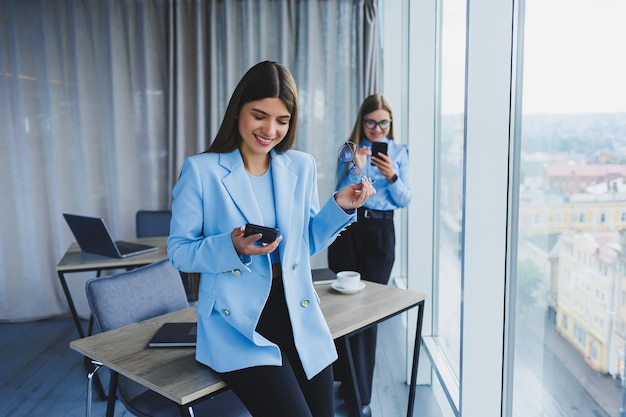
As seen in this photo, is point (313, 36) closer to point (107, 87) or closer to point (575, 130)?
point (107, 87)

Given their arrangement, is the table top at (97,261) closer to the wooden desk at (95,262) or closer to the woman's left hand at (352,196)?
the wooden desk at (95,262)

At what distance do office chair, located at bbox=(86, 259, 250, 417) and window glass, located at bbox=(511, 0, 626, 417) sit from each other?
1.05m

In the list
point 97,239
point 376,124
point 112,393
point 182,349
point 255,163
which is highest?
point 376,124

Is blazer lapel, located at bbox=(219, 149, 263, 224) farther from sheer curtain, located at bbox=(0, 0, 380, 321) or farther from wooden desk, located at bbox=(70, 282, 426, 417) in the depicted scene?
sheer curtain, located at bbox=(0, 0, 380, 321)

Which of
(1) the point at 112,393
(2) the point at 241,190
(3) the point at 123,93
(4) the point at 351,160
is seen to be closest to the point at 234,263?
(2) the point at 241,190

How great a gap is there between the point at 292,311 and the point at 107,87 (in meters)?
3.63

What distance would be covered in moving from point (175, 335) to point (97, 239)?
152 cm

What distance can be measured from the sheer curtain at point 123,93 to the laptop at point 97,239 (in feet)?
4.39

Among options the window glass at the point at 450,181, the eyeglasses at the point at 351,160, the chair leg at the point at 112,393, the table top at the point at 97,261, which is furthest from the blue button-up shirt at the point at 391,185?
the chair leg at the point at 112,393

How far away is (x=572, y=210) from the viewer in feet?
5.09

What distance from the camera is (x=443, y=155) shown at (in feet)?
10.7

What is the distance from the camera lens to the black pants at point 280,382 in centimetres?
139

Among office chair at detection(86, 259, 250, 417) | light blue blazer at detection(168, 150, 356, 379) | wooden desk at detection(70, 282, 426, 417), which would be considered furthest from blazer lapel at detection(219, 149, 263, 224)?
office chair at detection(86, 259, 250, 417)

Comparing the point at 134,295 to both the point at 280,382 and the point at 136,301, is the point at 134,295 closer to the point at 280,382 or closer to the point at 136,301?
the point at 136,301
